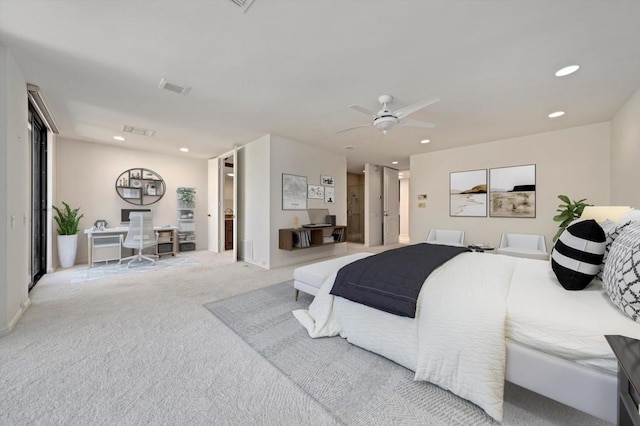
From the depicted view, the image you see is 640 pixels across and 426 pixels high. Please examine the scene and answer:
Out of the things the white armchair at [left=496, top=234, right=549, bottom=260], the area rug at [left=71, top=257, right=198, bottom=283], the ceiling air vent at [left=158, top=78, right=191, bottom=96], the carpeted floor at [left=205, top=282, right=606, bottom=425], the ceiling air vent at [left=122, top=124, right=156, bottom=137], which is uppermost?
the ceiling air vent at [left=122, top=124, right=156, bottom=137]

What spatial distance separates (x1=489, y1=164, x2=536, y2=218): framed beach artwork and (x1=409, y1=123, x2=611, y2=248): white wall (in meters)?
0.09

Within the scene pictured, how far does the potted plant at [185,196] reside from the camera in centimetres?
604

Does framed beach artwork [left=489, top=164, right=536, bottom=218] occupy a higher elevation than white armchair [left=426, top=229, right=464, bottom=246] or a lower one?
higher

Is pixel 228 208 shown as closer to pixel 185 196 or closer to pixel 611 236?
pixel 185 196

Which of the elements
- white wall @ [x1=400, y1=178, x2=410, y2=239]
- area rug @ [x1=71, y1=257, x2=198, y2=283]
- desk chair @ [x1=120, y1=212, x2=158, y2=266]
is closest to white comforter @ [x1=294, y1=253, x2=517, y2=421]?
area rug @ [x1=71, y1=257, x2=198, y2=283]

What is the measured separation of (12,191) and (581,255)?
4.71 meters

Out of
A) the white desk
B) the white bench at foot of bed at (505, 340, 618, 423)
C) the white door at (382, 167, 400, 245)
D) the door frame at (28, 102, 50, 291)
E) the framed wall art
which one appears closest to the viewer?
the white bench at foot of bed at (505, 340, 618, 423)

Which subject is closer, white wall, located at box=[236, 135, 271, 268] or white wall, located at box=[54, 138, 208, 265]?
white wall, located at box=[236, 135, 271, 268]

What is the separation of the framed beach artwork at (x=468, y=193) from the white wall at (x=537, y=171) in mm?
111

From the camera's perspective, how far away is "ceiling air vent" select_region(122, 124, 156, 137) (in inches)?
165

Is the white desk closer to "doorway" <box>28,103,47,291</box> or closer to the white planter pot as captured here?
the white planter pot

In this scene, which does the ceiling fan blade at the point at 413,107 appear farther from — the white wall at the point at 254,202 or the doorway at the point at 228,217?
the doorway at the point at 228,217

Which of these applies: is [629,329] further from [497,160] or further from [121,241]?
[121,241]


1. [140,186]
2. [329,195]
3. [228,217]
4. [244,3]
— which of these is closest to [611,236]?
[244,3]
